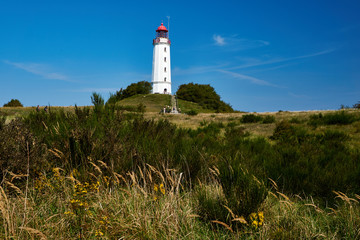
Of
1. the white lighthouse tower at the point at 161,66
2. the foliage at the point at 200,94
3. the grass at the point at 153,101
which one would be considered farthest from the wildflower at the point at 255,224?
the white lighthouse tower at the point at 161,66

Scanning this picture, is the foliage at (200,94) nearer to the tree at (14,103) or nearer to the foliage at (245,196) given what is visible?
the tree at (14,103)

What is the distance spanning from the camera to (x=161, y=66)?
6194cm

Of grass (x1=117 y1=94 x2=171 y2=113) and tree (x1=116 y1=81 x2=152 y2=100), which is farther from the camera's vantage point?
tree (x1=116 y1=81 x2=152 y2=100)

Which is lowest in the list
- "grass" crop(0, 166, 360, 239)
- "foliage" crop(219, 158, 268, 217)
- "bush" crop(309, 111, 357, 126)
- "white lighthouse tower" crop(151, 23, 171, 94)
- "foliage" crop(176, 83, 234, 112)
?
"grass" crop(0, 166, 360, 239)

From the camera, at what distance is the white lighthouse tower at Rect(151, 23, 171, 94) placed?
6188 cm

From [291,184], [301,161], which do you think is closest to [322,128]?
[301,161]

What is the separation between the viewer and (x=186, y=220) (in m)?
2.90

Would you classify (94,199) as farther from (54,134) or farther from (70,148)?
(54,134)

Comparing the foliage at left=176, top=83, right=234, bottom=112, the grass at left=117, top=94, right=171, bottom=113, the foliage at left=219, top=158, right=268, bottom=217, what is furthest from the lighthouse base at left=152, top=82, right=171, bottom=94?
the foliage at left=219, top=158, right=268, bottom=217

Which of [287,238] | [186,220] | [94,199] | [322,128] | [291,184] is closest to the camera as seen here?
[287,238]

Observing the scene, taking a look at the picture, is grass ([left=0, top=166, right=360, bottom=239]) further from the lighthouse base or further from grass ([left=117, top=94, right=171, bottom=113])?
the lighthouse base

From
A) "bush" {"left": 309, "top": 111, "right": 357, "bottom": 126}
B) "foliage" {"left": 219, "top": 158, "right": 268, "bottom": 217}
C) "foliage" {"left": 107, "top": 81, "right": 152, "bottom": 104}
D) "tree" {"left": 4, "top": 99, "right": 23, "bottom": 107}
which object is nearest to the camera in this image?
"foliage" {"left": 219, "top": 158, "right": 268, "bottom": 217}

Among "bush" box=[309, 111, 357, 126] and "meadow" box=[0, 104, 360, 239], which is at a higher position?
"bush" box=[309, 111, 357, 126]

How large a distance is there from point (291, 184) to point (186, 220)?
9.15 feet
